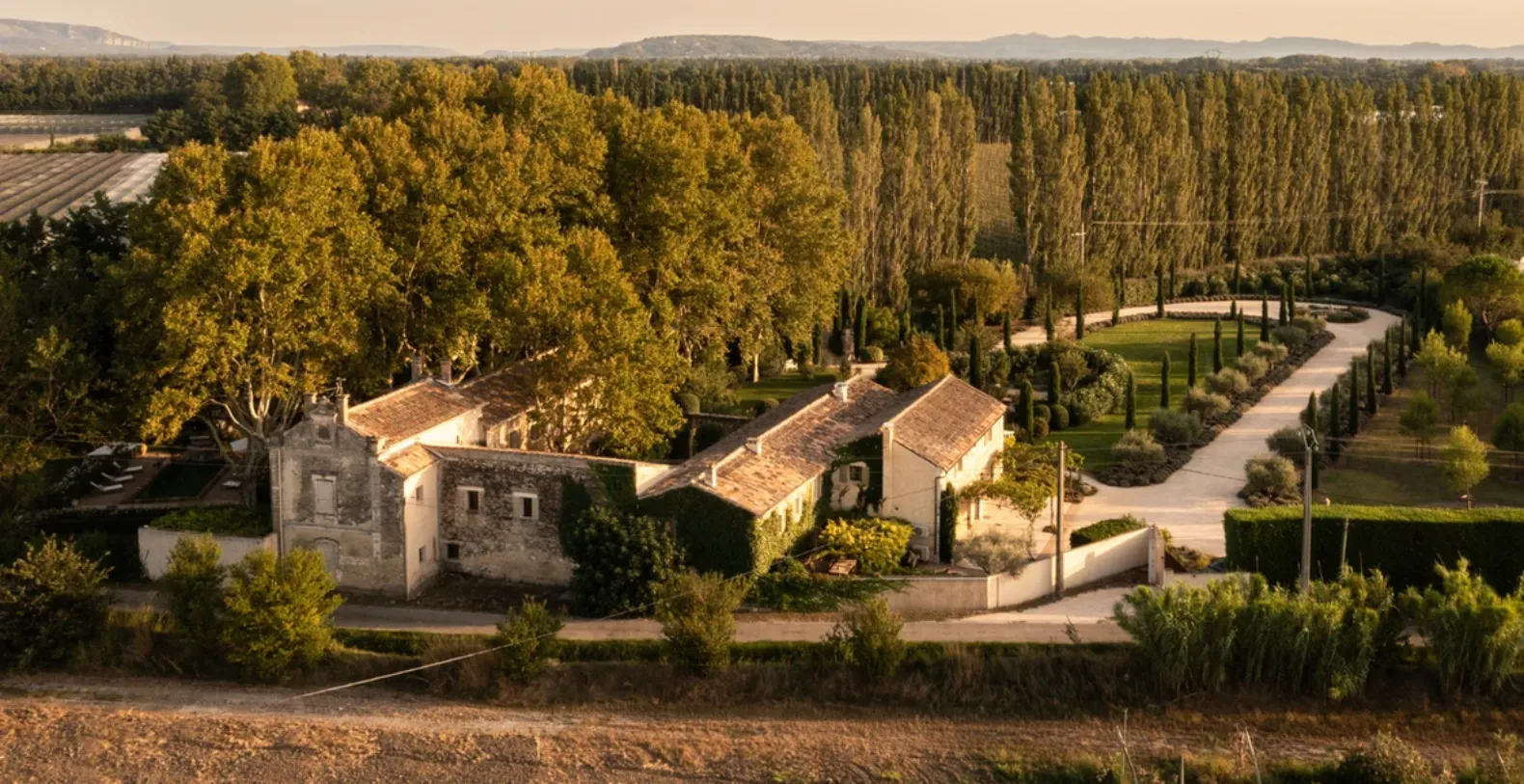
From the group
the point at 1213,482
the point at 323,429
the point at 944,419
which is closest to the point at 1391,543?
the point at 1213,482

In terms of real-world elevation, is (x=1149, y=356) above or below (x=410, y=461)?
below

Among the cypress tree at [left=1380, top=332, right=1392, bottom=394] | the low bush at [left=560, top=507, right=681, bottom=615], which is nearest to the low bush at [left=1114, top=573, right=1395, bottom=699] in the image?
the low bush at [left=560, top=507, right=681, bottom=615]

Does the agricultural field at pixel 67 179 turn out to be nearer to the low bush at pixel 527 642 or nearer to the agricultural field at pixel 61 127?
the agricultural field at pixel 61 127

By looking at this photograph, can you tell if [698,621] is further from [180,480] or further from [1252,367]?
[1252,367]

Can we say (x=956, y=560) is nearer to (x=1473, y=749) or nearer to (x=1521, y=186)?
(x=1473, y=749)

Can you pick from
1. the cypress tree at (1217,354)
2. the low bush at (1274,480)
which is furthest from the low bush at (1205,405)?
the low bush at (1274,480)

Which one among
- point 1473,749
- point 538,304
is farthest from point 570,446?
point 1473,749
